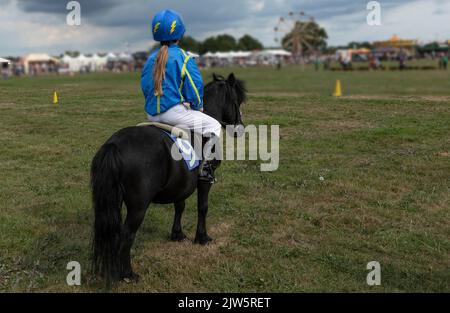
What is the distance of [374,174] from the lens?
10.1 m

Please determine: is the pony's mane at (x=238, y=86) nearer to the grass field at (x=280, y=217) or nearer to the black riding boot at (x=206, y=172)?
the black riding boot at (x=206, y=172)

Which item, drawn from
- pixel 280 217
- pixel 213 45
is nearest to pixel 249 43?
pixel 213 45

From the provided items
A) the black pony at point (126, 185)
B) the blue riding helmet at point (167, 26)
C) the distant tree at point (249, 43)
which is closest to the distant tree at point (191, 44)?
the distant tree at point (249, 43)

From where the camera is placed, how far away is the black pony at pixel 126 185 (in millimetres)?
4805

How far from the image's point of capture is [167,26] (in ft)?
17.9

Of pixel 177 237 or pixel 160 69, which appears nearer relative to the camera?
pixel 160 69

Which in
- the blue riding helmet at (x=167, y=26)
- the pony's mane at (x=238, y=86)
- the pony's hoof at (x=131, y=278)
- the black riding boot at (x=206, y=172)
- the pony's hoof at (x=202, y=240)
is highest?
the blue riding helmet at (x=167, y=26)

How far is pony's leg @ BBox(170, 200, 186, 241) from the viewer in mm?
6707

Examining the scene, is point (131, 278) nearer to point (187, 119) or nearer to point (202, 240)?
point (202, 240)

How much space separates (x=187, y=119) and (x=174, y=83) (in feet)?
1.68

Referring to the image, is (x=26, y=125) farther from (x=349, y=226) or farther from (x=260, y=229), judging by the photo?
(x=349, y=226)

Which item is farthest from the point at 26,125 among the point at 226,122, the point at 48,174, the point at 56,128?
the point at 226,122

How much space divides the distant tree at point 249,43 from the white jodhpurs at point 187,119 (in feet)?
573

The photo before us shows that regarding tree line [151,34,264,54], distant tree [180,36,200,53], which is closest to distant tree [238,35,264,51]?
tree line [151,34,264,54]
